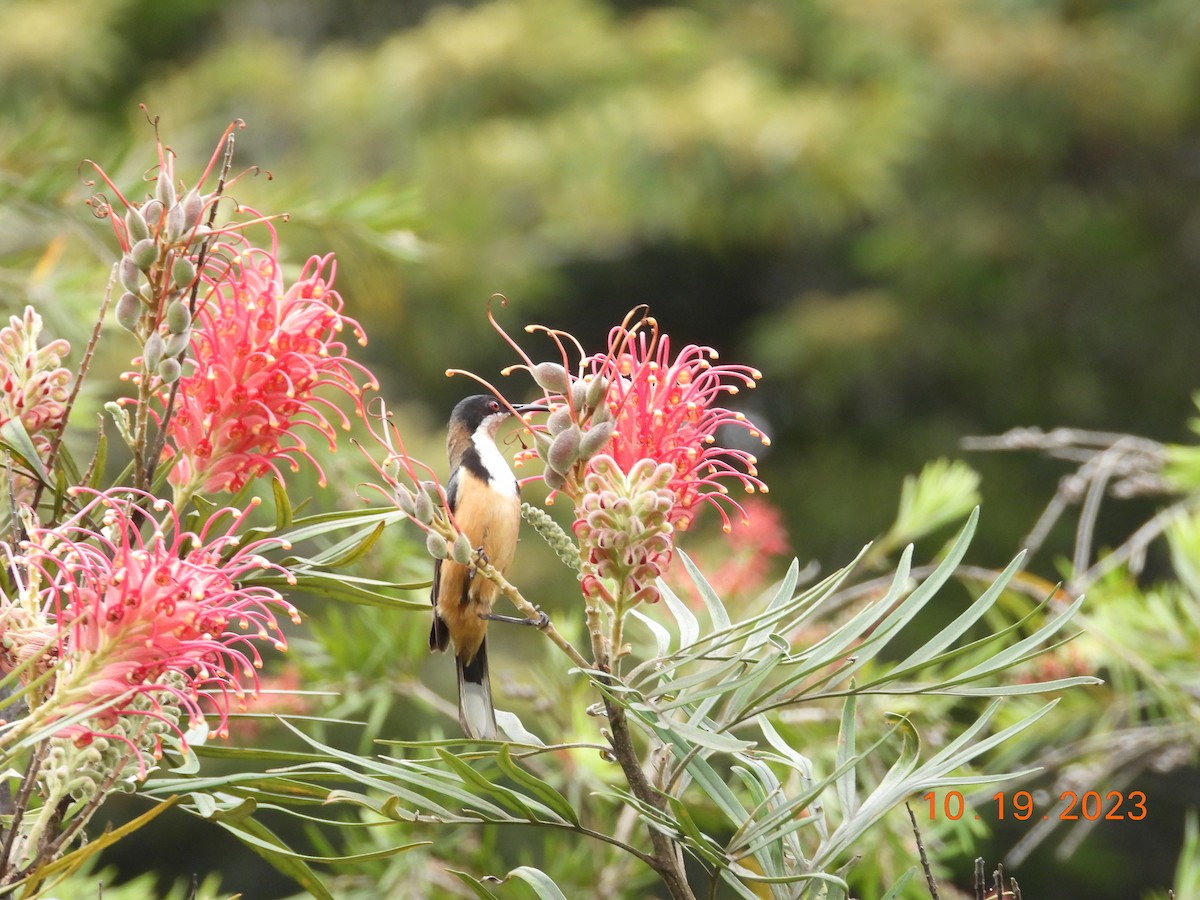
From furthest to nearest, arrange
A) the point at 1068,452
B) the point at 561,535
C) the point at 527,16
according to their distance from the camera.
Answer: the point at 527,16, the point at 1068,452, the point at 561,535

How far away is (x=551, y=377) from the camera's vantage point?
81cm

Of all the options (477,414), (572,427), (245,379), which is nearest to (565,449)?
(572,427)

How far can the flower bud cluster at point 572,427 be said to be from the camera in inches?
30.7

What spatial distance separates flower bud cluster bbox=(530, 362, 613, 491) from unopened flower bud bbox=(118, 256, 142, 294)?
0.79 ft

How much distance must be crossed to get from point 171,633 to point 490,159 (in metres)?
5.44

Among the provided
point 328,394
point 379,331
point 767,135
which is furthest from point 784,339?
point 328,394

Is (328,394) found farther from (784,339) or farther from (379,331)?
(784,339)

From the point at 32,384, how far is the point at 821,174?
16.2ft

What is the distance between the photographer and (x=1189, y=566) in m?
1.55

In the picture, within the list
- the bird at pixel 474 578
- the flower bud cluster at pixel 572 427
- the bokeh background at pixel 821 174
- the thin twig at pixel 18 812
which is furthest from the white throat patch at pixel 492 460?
the bokeh background at pixel 821 174

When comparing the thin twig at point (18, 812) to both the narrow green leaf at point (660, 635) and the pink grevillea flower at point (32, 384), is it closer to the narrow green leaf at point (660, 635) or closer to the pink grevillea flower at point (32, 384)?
the pink grevillea flower at point (32, 384)

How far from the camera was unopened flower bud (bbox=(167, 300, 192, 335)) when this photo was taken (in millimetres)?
789

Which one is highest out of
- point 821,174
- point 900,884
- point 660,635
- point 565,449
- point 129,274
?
point 821,174

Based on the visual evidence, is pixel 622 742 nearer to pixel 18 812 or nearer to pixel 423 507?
pixel 423 507
